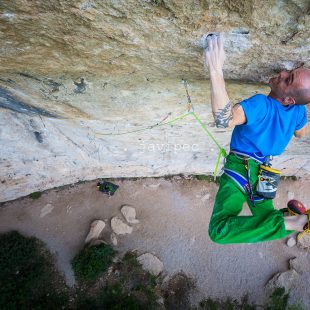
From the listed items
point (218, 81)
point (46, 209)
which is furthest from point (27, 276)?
point (218, 81)

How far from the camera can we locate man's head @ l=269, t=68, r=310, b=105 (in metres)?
2.92

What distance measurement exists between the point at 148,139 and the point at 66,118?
1.71m

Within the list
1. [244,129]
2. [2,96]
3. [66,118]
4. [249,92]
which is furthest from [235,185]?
[2,96]

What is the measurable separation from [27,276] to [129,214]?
9.16 feet

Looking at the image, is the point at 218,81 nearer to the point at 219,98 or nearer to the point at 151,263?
the point at 219,98

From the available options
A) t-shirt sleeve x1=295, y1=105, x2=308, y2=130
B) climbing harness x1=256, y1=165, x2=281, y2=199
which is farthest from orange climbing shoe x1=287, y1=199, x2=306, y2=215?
t-shirt sleeve x1=295, y1=105, x2=308, y2=130

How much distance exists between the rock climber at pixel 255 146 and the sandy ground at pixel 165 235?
14.2 feet

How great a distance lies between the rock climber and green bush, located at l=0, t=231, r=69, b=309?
5.40m

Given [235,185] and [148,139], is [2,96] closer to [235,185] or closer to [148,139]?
[148,139]

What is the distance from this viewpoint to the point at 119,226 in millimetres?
7695

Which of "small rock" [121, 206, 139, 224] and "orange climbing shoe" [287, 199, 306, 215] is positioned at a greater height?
"orange climbing shoe" [287, 199, 306, 215]

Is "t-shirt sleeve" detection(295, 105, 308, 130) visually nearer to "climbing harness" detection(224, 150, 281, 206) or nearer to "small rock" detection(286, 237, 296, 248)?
"climbing harness" detection(224, 150, 281, 206)

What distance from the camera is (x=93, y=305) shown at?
7.18m

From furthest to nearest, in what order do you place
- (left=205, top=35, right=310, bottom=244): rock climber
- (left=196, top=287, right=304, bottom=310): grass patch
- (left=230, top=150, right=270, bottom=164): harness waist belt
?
(left=196, top=287, right=304, bottom=310): grass patch
(left=230, top=150, right=270, bottom=164): harness waist belt
(left=205, top=35, right=310, bottom=244): rock climber
